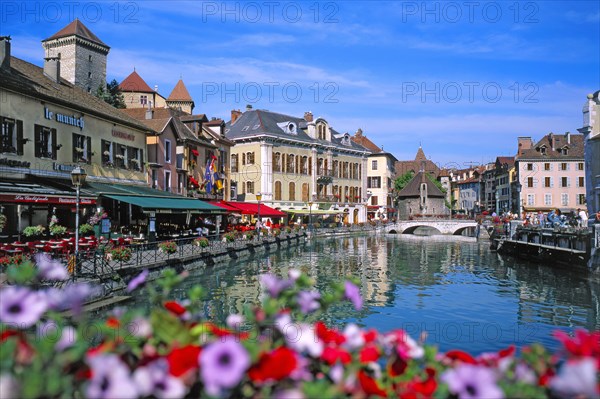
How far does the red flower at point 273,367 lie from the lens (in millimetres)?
2613

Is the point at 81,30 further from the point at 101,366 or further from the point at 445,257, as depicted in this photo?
the point at 101,366

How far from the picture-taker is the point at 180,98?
249ft

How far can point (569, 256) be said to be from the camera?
26.6 meters

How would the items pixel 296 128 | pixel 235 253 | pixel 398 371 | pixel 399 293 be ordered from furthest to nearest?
pixel 296 128, pixel 235 253, pixel 399 293, pixel 398 371

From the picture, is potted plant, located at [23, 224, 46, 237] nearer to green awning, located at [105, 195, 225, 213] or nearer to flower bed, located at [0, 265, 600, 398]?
green awning, located at [105, 195, 225, 213]

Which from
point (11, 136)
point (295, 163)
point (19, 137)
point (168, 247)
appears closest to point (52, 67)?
point (19, 137)

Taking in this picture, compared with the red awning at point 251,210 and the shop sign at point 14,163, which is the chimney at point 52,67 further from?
the red awning at point 251,210

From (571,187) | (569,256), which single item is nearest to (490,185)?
(571,187)

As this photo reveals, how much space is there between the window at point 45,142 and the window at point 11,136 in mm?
1059

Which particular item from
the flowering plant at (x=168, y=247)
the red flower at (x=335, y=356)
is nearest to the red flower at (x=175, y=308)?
the red flower at (x=335, y=356)

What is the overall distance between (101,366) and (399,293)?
17856 millimetres

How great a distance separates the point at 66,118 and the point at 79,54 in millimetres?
50356

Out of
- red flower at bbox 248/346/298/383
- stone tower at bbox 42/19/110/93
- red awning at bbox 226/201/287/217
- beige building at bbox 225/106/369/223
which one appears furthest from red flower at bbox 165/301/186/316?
stone tower at bbox 42/19/110/93

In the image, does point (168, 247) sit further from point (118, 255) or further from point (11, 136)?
point (11, 136)
